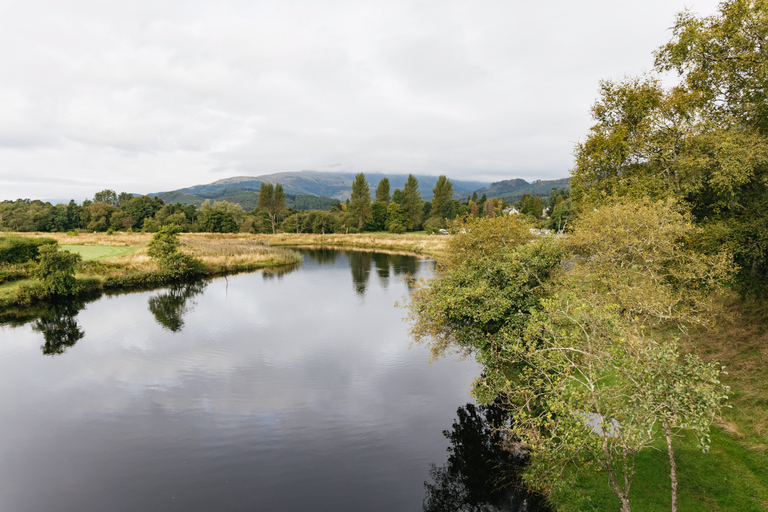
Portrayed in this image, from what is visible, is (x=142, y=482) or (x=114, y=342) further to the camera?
(x=114, y=342)

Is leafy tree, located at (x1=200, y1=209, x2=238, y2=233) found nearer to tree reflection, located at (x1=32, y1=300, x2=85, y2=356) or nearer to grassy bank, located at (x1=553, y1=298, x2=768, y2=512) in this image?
tree reflection, located at (x1=32, y1=300, x2=85, y2=356)

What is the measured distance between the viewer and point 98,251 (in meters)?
52.2

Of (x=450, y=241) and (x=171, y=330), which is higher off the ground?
(x=450, y=241)

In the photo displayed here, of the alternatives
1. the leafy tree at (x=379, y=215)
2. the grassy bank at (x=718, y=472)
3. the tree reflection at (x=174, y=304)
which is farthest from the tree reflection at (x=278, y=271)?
the leafy tree at (x=379, y=215)

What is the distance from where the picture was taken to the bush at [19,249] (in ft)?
114

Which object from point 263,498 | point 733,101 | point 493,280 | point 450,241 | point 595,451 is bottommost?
point 263,498

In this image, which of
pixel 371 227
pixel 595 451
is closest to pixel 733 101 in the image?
pixel 595 451

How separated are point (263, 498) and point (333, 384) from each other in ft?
26.3

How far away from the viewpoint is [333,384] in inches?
803

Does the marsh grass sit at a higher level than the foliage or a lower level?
lower

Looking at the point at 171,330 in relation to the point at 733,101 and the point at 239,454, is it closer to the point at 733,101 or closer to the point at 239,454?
the point at 239,454

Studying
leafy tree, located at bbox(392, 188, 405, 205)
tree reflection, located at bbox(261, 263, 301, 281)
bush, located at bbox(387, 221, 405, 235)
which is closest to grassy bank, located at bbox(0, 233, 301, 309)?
tree reflection, located at bbox(261, 263, 301, 281)

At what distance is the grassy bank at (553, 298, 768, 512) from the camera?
1076 cm

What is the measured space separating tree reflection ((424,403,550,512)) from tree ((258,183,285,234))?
10682 cm
